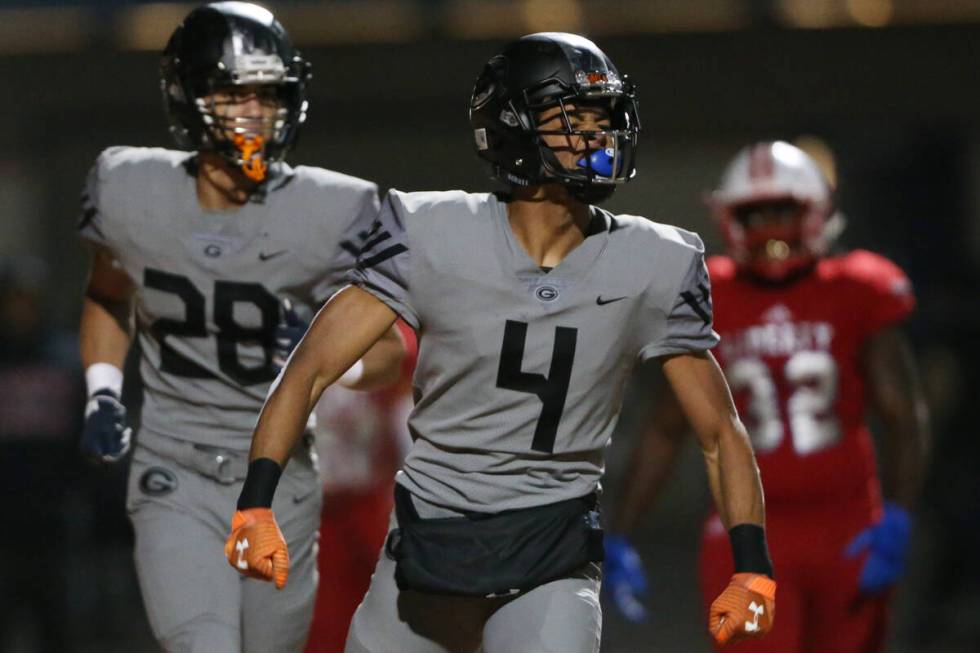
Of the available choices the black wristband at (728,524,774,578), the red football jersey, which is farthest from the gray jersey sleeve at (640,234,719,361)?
the red football jersey

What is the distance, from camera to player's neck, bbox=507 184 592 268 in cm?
358

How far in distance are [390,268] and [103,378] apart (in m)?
1.22

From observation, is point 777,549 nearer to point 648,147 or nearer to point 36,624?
point 36,624

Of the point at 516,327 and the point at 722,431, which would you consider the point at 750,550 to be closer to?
the point at 722,431

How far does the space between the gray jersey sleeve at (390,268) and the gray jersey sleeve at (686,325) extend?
1.48 feet

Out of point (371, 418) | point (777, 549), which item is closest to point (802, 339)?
point (777, 549)

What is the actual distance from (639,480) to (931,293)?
679 centimetres

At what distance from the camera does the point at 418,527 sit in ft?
11.7

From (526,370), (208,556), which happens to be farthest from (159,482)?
(526,370)

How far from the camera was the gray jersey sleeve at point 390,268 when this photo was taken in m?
3.48

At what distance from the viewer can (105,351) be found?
4.50 m

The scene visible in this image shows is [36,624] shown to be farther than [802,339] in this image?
Yes

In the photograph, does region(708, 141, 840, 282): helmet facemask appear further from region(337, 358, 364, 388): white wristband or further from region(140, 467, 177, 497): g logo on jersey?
region(140, 467, 177, 497): g logo on jersey

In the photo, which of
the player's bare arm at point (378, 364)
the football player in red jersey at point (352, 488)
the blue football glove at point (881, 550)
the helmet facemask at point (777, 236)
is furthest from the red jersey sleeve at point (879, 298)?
the player's bare arm at point (378, 364)
